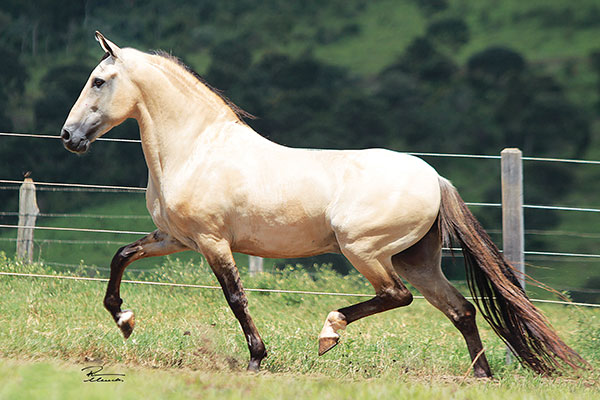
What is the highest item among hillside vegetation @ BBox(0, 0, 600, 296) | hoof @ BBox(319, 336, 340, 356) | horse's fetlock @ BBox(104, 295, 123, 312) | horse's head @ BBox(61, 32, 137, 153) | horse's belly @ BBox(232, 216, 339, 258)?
hillside vegetation @ BBox(0, 0, 600, 296)

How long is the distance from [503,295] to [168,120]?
2.47 m

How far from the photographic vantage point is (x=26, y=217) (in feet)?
24.6

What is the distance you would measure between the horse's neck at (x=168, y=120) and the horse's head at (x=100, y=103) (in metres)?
0.14

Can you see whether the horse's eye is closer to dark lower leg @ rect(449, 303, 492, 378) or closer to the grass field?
the grass field

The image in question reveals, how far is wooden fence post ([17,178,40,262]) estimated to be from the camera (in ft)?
24.1

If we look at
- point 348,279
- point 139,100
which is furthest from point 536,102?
point 139,100

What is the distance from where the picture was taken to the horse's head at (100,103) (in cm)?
451

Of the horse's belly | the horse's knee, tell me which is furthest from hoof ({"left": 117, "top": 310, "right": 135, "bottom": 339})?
the horse's knee

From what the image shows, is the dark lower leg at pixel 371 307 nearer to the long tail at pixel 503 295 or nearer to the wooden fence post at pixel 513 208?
the long tail at pixel 503 295

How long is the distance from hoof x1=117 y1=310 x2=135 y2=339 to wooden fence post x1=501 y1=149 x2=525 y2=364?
2722 millimetres

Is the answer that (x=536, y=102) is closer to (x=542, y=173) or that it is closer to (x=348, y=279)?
(x=542, y=173)
